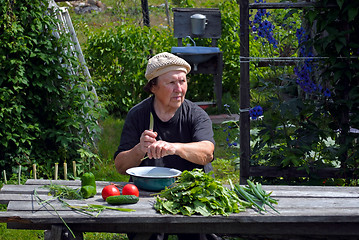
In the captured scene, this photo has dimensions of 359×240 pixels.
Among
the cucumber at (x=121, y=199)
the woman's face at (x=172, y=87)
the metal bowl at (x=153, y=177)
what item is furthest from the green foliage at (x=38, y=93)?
the cucumber at (x=121, y=199)

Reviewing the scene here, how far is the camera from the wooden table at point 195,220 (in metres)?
2.68

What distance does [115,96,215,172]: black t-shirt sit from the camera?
3.58 meters

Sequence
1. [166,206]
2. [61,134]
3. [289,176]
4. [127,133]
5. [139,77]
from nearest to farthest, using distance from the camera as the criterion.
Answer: [166,206] → [127,133] → [289,176] → [61,134] → [139,77]

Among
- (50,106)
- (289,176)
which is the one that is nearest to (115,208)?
(289,176)

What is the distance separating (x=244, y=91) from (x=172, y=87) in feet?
4.37

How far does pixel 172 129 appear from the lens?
364 centimetres

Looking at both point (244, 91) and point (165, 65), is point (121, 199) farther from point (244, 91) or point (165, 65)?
point (244, 91)

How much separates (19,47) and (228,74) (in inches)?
173

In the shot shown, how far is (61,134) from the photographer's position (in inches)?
227

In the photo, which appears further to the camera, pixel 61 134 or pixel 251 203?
pixel 61 134

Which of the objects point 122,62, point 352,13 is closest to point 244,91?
point 352,13

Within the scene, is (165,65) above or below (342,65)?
above

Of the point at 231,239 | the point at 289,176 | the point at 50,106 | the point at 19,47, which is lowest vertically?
the point at 231,239

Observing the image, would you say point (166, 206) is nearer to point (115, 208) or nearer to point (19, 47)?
point (115, 208)
